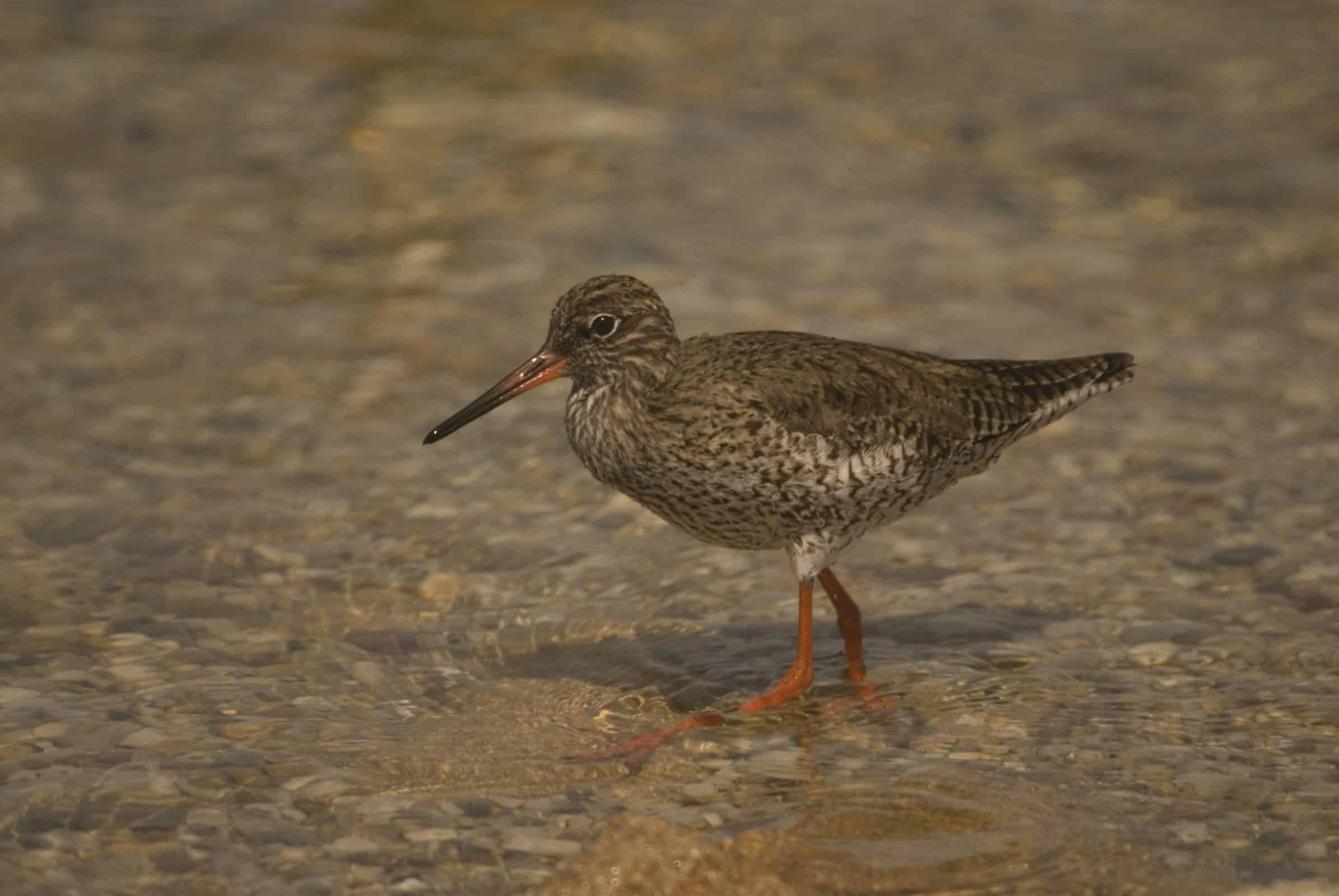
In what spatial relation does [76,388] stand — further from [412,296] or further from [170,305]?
[412,296]

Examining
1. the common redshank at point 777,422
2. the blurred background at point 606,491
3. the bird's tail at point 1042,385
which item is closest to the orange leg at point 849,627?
the common redshank at point 777,422

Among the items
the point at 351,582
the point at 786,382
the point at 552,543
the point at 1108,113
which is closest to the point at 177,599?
the point at 351,582

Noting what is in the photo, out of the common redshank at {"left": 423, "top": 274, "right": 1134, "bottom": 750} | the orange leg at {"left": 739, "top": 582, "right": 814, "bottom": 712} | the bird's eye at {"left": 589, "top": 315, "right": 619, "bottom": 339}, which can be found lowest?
the orange leg at {"left": 739, "top": 582, "right": 814, "bottom": 712}

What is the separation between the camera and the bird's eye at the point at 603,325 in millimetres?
7758

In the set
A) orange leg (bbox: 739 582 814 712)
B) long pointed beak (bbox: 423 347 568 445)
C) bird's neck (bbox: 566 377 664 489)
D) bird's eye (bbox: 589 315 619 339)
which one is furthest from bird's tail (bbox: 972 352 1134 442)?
long pointed beak (bbox: 423 347 568 445)

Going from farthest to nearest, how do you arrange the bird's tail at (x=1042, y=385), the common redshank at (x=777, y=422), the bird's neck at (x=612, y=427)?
1. the bird's tail at (x=1042, y=385)
2. the bird's neck at (x=612, y=427)
3. the common redshank at (x=777, y=422)

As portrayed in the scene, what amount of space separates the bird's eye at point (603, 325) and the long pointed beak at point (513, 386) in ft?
0.67

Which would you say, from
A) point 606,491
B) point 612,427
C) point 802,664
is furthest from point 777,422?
point 606,491

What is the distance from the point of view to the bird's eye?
7758 millimetres

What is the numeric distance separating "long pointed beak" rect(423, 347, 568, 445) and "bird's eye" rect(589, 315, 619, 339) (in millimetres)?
204

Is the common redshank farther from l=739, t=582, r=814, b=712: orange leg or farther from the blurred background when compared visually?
the blurred background

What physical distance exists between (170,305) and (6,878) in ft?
21.0

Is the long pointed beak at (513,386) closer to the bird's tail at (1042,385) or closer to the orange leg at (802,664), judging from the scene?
the orange leg at (802,664)

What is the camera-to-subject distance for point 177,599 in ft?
28.4
